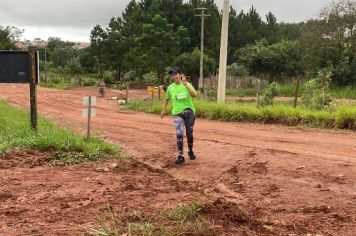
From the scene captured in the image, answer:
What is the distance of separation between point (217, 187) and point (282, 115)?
9.32 m

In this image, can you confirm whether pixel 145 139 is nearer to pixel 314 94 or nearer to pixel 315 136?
pixel 315 136

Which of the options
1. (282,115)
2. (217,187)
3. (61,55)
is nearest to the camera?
(217,187)

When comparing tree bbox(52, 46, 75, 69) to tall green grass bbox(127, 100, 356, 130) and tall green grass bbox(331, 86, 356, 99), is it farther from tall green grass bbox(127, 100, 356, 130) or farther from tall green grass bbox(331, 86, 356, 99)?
tall green grass bbox(127, 100, 356, 130)

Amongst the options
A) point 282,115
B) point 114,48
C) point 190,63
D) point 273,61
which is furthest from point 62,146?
point 114,48

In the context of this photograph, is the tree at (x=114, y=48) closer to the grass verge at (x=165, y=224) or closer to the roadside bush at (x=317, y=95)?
the roadside bush at (x=317, y=95)

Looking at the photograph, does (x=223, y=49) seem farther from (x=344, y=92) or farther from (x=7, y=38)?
(x=7, y=38)

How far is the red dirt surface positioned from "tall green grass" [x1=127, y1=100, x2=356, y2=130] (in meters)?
2.72

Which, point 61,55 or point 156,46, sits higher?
point 156,46

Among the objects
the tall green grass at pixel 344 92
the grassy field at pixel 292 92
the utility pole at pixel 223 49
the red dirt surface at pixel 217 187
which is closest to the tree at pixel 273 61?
the grassy field at pixel 292 92

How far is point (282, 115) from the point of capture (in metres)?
16.2

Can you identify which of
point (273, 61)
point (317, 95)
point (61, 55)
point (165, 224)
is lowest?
point (165, 224)

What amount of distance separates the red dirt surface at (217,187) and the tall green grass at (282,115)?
272 cm

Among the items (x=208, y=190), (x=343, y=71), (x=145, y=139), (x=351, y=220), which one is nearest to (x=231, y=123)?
(x=145, y=139)

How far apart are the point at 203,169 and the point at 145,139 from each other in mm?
4503
